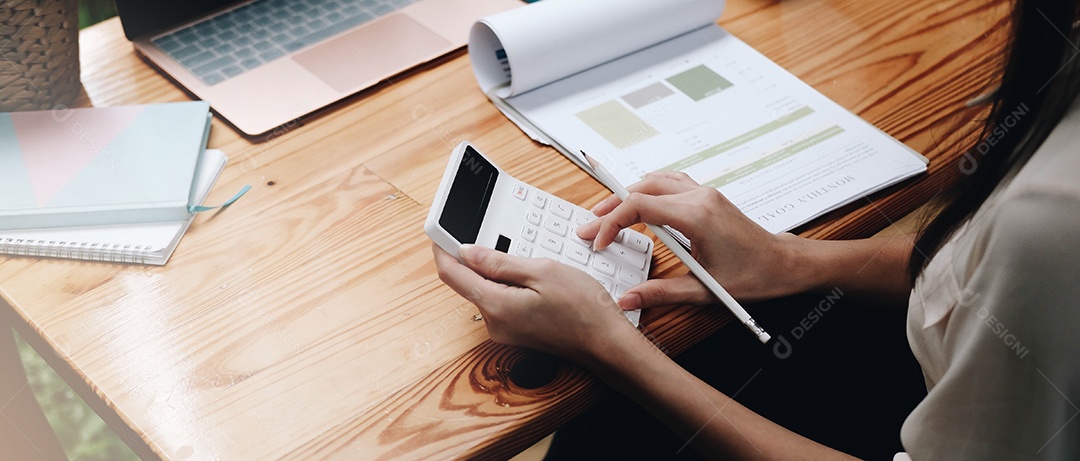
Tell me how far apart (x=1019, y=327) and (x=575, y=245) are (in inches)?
13.3

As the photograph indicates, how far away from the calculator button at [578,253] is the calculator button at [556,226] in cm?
2

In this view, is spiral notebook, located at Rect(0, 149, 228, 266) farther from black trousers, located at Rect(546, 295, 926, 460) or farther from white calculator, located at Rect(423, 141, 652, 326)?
black trousers, located at Rect(546, 295, 926, 460)

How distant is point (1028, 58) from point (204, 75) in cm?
81

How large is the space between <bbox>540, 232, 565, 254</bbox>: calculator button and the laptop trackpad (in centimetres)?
34

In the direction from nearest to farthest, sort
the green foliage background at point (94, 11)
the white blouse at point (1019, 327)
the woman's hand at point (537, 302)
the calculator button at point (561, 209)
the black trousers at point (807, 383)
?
the white blouse at point (1019, 327) → the woman's hand at point (537, 302) → the calculator button at point (561, 209) → the black trousers at point (807, 383) → the green foliage background at point (94, 11)

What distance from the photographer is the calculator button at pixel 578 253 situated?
70 cm

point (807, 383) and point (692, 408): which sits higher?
point (692, 408)

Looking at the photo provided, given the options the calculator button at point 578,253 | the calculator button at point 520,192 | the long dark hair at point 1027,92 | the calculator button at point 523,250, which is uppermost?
the long dark hair at point 1027,92

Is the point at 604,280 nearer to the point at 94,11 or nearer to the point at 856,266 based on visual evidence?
the point at 856,266

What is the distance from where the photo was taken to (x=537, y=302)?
2.06 ft

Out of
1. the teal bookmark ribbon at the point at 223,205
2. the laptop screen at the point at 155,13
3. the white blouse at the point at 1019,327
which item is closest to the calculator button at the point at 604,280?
the white blouse at the point at 1019,327

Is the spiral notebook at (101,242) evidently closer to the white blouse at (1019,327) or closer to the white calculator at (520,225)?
the white calculator at (520,225)

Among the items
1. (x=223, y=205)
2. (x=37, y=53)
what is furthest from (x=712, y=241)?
(x=37, y=53)

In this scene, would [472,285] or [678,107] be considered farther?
[678,107]
